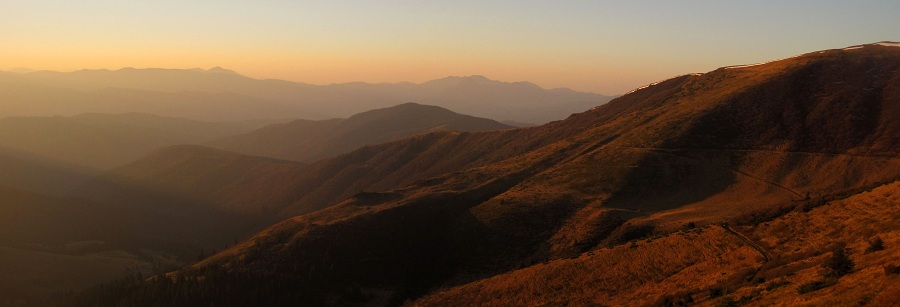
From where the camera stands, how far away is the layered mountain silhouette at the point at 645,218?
39.3 m

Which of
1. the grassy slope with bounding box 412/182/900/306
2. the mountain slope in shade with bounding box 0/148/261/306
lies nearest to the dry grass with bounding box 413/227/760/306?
the grassy slope with bounding box 412/182/900/306

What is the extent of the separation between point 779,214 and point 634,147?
41621mm

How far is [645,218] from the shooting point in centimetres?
6275

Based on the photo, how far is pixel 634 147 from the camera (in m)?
87.4

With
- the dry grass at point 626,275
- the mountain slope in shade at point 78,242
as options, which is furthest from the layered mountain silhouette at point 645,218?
the mountain slope in shade at point 78,242

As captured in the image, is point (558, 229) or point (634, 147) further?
point (634, 147)

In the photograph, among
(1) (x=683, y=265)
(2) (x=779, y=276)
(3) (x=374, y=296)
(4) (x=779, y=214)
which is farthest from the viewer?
(3) (x=374, y=296)

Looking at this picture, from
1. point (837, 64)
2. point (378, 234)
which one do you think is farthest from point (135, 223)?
point (837, 64)

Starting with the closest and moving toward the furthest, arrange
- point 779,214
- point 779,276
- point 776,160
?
point 779,276, point 779,214, point 776,160

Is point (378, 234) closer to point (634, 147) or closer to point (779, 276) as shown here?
point (634, 147)

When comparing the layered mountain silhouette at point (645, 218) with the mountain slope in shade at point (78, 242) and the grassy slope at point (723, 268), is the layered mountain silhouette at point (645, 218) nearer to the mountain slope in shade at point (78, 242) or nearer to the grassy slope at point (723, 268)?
the grassy slope at point (723, 268)

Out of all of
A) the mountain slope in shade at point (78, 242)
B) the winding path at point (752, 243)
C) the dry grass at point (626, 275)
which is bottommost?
the mountain slope in shade at point (78, 242)

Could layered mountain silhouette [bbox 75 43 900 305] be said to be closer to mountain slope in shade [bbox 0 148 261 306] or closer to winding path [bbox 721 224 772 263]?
winding path [bbox 721 224 772 263]

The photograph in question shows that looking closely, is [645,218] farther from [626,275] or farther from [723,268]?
[723,268]
